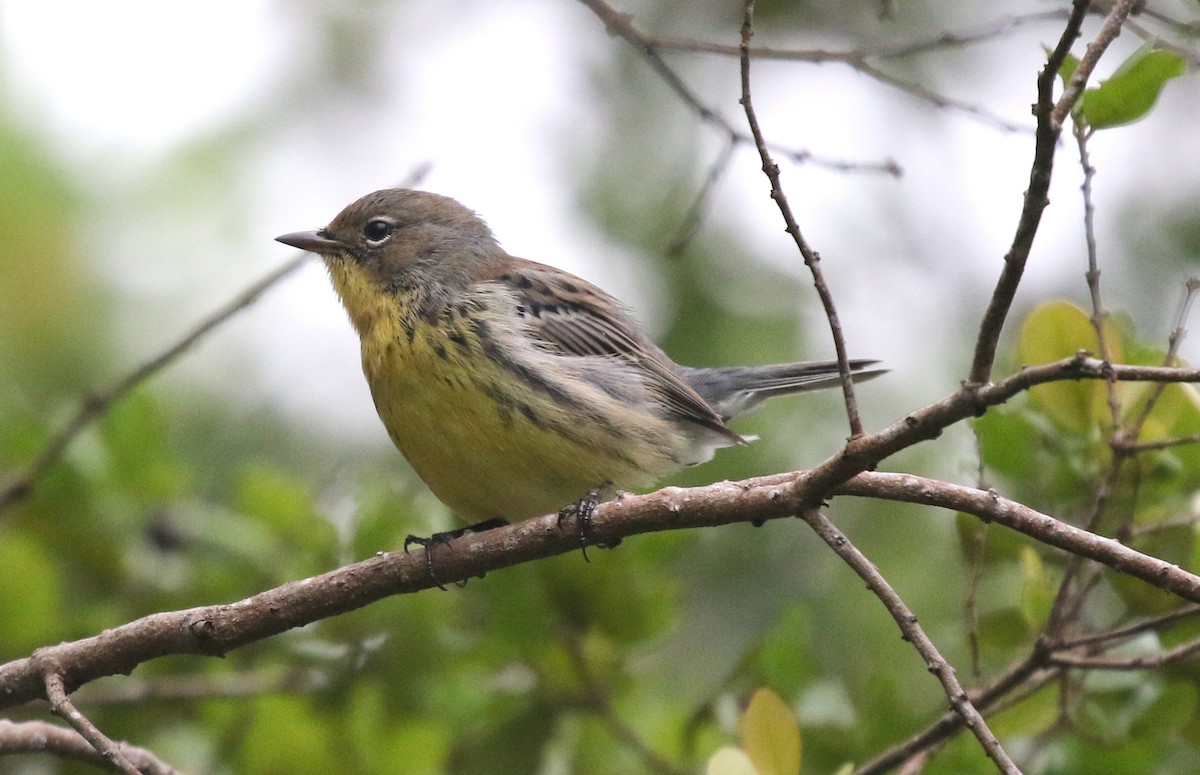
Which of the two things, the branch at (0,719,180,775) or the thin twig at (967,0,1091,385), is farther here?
the branch at (0,719,180,775)

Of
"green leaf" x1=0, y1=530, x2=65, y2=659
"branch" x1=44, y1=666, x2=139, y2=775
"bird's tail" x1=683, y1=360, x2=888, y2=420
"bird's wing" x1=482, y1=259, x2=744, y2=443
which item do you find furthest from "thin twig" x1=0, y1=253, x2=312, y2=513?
"bird's tail" x1=683, y1=360, x2=888, y2=420

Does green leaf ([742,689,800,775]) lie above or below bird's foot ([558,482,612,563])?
below

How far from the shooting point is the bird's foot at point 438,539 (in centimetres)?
397

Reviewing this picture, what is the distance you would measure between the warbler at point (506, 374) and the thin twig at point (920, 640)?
139 centimetres

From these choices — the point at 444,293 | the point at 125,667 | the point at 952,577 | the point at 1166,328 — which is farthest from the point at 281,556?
the point at 1166,328

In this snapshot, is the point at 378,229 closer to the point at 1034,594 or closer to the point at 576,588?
the point at 576,588

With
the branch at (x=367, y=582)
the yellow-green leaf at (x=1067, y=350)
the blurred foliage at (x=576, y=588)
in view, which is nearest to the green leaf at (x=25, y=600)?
the blurred foliage at (x=576, y=588)

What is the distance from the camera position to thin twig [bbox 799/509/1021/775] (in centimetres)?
287

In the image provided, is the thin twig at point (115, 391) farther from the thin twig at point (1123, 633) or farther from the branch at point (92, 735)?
the thin twig at point (1123, 633)

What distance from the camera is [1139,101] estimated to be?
3416 millimetres

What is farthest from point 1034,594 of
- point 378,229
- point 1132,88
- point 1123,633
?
point 378,229

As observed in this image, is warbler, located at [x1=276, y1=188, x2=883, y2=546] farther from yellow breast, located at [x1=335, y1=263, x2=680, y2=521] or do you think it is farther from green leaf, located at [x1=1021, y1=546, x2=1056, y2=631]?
green leaf, located at [x1=1021, y1=546, x2=1056, y2=631]

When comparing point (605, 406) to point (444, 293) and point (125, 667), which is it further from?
point (125, 667)

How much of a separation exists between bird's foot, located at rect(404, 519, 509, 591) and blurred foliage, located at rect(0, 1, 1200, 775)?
0.82 feet
